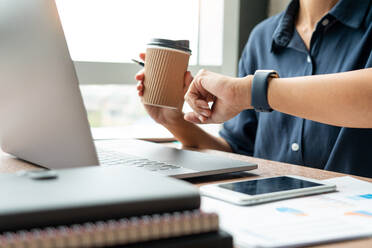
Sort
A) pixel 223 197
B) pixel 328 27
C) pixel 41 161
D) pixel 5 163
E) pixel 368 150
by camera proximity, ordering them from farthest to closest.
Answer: pixel 328 27, pixel 368 150, pixel 5 163, pixel 41 161, pixel 223 197

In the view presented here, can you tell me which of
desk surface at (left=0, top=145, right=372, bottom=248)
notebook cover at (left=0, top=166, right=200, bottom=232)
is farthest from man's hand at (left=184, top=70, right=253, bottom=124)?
notebook cover at (left=0, top=166, right=200, bottom=232)

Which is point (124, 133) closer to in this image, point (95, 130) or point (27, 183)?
point (95, 130)

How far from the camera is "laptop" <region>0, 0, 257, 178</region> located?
534 mm

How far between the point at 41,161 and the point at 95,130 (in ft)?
2.40

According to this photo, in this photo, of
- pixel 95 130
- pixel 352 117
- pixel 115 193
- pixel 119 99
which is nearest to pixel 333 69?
pixel 352 117

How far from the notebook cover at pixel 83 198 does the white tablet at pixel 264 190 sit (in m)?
0.16

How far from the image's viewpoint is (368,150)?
1.10 meters

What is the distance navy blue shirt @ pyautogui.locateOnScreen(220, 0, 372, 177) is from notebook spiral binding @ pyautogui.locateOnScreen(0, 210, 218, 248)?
849 millimetres

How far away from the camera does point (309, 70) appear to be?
4.04 feet

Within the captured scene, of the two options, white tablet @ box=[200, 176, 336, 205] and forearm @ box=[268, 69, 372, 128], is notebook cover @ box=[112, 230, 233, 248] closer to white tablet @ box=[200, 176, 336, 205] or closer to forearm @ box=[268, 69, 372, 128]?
white tablet @ box=[200, 176, 336, 205]

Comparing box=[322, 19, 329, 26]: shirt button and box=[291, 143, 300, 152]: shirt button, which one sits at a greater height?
box=[322, 19, 329, 26]: shirt button

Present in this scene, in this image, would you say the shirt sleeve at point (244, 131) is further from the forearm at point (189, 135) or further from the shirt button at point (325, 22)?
the shirt button at point (325, 22)

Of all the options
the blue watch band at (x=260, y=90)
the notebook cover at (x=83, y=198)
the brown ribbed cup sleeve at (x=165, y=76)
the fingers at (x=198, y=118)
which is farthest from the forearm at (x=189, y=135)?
the notebook cover at (x=83, y=198)

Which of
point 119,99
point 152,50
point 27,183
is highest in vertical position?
point 152,50
